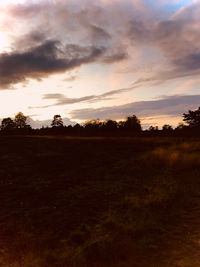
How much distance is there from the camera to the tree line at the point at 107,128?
174 ft

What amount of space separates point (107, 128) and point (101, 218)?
196 feet

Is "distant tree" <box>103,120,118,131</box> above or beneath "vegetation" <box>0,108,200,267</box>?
above

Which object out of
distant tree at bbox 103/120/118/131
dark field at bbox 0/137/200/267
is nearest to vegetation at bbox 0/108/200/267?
dark field at bbox 0/137/200/267

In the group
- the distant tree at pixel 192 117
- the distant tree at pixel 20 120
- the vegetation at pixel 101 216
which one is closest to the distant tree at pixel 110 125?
the distant tree at pixel 192 117

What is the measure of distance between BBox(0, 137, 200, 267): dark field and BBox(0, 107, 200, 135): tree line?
117ft

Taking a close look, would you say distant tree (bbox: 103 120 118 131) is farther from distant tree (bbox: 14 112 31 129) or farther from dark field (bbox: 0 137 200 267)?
dark field (bbox: 0 137 200 267)

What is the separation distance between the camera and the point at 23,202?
1037 centimetres

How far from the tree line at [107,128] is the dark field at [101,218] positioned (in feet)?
117

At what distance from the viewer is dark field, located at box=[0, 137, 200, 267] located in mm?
5727

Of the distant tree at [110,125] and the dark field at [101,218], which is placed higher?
the distant tree at [110,125]

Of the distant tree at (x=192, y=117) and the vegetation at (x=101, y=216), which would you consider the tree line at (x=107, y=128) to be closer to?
the distant tree at (x=192, y=117)

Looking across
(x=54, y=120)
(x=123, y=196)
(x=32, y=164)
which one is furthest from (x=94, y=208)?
(x=54, y=120)

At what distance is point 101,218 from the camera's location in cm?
824

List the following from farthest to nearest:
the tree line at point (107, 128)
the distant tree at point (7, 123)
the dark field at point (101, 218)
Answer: the distant tree at point (7, 123), the tree line at point (107, 128), the dark field at point (101, 218)
